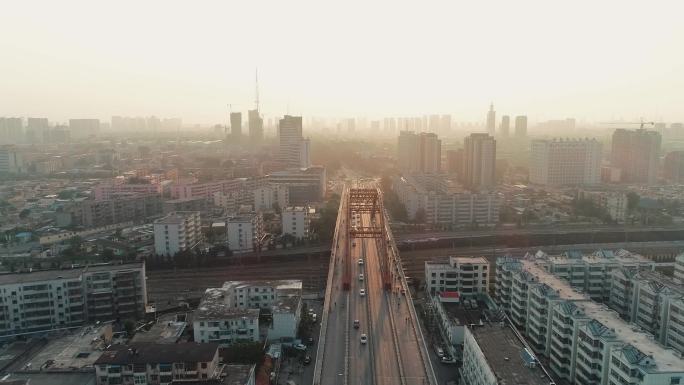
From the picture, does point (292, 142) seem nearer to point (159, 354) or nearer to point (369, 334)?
point (369, 334)

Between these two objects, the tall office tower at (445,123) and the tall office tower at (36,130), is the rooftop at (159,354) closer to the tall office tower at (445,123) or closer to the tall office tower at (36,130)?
the tall office tower at (36,130)

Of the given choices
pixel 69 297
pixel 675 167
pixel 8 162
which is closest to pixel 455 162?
pixel 675 167

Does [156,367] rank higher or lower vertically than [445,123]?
lower

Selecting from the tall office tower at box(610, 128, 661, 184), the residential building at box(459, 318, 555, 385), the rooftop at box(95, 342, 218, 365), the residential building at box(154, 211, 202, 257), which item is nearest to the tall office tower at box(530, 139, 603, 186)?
the tall office tower at box(610, 128, 661, 184)

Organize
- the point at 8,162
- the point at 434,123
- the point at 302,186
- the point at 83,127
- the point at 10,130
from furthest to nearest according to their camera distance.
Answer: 1. the point at 434,123
2. the point at 83,127
3. the point at 10,130
4. the point at 8,162
5. the point at 302,186

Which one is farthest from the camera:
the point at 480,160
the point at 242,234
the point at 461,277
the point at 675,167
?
the point at 675,167

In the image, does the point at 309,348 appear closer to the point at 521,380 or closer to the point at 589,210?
the point at 521,380
